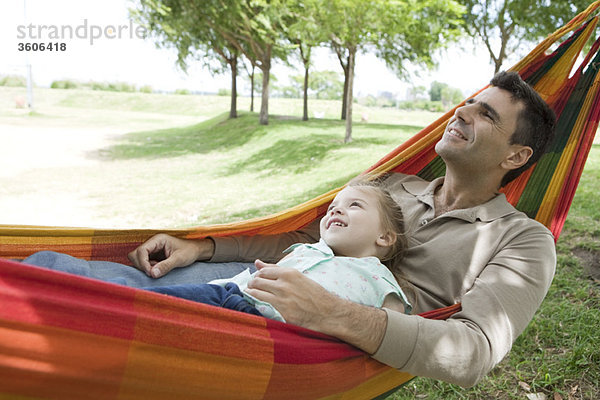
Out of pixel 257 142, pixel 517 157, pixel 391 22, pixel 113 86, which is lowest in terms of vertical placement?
pixel 257 142

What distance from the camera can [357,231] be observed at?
1650 millimetres

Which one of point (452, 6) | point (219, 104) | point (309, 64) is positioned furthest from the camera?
point (219, 104)

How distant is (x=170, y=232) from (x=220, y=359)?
3.05ft

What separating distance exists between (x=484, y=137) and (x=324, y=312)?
0.98 meters

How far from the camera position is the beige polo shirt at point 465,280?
1.25m

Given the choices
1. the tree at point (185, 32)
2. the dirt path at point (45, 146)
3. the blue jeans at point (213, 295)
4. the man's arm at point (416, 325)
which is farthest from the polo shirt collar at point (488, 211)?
the tree at point (185, 32)

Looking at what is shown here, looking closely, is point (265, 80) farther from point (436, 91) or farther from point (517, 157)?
point (436, 91)

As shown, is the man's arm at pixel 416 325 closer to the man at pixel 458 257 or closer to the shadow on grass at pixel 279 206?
the man at pixel 458 257

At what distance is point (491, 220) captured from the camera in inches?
66.3

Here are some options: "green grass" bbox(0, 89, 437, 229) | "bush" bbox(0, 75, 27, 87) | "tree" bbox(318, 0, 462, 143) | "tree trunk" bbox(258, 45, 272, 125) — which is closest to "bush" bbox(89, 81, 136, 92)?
"bush" bbox(0, 75, 27, 87)

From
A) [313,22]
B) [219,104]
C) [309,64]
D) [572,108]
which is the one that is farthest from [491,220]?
[219,104]

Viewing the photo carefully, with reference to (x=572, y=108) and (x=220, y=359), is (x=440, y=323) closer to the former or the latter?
(x=220, y=359)

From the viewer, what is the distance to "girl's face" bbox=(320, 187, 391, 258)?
5.41 ft

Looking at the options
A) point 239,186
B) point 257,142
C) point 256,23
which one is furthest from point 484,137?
point 256,23
